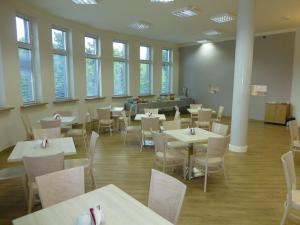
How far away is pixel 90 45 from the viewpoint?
28.3ft

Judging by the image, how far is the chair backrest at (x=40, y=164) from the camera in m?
2.40

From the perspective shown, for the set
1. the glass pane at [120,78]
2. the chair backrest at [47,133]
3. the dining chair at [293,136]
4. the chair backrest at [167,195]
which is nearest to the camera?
the chair backrest at [167,195]

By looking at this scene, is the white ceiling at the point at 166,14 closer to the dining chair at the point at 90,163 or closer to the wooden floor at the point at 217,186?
the wooden floor at the point at 217,186

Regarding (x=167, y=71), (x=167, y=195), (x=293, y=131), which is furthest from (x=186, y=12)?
(x=167, y=71)

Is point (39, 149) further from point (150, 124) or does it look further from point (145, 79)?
point (145, 79)

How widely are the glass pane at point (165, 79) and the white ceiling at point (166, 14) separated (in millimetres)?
3258

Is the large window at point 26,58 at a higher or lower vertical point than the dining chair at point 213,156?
higher

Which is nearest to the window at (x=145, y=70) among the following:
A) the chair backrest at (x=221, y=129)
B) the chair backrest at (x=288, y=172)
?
the chair backrest at (x=221, y=129)

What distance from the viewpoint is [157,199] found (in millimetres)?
1860

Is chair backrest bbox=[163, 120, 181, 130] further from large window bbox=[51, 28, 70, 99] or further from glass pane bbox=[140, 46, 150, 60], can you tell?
glass pane bbox=[140, 46, 150, 60]

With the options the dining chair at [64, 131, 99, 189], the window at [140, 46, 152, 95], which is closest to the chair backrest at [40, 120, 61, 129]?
the dining chair at [64, 131, 99, 189]

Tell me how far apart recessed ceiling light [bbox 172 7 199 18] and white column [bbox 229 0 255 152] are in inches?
47.9

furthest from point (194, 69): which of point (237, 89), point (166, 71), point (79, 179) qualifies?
point (79, 179)

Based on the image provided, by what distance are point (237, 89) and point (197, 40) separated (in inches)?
249
